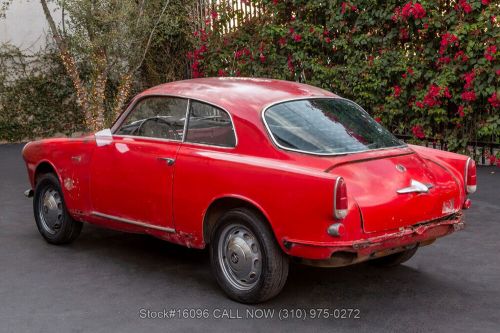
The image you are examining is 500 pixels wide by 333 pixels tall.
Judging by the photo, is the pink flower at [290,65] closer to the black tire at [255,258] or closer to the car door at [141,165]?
the car door at [141,165]

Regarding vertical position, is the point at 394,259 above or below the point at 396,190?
below

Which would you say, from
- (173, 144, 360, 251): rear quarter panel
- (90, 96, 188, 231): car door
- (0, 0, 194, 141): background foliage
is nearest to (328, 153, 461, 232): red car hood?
(173, 144, 360, 251): rear quarter panel

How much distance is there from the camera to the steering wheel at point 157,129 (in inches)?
229

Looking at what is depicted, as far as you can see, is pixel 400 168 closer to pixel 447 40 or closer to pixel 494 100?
pixel 494 100

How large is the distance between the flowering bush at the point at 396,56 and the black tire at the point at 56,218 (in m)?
6.02

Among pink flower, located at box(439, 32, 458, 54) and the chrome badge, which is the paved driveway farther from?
pink flower, located at box(439, 32, 458, 54)

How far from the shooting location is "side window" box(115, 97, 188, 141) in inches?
228

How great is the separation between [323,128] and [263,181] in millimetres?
729

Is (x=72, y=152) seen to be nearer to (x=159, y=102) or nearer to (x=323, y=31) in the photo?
(x=159, y=102)

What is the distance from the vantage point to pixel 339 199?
4539mm

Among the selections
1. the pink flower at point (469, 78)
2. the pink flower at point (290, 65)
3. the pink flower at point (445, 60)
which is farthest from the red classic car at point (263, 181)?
the pink flower at point (290, 65)

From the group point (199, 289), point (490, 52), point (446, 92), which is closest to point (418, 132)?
point (446, 92)

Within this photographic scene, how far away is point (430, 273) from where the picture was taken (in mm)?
5824

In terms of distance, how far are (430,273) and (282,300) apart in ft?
4.51
